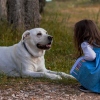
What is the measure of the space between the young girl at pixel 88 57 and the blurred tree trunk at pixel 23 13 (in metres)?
3.57

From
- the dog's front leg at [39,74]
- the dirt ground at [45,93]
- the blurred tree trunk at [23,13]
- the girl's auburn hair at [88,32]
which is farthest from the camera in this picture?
the blurred tree trunk at [23,13]

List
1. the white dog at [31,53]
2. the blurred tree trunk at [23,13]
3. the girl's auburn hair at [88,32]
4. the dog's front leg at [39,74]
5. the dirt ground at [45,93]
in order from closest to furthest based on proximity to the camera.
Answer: the dirt ground at [45,93], the girl's auburn hair at [88,32], the dog's front leg at [39,74], the white dog at [31,53], the blurred tree trunk at [23,13]

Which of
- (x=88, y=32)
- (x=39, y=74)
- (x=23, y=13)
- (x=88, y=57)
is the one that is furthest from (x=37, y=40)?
(x=23, y=13)

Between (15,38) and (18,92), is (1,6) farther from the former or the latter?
(18,92)

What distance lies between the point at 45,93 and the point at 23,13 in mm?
4026

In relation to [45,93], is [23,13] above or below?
above

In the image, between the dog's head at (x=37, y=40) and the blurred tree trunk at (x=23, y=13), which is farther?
the blurred tree trunk at (x=23, y=13)

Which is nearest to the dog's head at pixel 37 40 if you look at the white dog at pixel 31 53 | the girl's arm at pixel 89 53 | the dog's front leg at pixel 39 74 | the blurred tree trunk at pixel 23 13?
the white dog at pixel 31 53

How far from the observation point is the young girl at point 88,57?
3270 mm

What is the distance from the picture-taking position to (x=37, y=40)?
14.2 feet

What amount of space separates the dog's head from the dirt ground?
0.90m

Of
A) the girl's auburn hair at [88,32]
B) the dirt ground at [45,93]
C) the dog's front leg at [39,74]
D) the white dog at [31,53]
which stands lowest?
the dirt ground at [45,93]

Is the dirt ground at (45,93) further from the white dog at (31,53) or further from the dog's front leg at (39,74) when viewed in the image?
the white dog at (31,53)

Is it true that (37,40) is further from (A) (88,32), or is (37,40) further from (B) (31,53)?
(A) (88,32)
